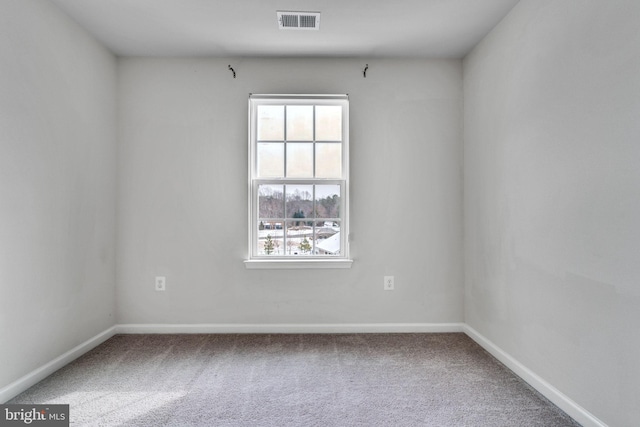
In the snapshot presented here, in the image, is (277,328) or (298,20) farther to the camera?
(277,328)

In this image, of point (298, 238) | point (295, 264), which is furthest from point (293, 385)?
point (298, 238)

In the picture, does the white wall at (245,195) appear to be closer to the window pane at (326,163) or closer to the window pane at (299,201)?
the window pane at (326,163)

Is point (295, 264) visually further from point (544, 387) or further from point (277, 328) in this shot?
point (544, 387)

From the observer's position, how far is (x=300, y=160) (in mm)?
3279

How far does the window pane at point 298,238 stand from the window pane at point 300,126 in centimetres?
78

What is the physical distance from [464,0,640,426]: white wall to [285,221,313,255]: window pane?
148 cm

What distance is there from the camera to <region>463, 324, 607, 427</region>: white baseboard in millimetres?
1812

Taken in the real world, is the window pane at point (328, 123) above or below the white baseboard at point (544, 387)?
above

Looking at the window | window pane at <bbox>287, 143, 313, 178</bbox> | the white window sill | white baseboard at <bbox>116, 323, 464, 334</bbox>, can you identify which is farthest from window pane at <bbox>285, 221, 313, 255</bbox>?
white baseboard at <bbox>116, 323, 464, 334</bbox>

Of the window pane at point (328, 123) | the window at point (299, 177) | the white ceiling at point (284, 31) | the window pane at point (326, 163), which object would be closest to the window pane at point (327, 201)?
the window at point (299, 177)

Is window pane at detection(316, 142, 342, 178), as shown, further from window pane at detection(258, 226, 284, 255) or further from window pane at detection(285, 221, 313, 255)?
window pane at detection(258, 226, 284, 255)

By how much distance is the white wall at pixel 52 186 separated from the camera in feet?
6.79

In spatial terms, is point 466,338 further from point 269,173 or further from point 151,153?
point 151,153

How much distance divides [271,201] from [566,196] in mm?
2224
